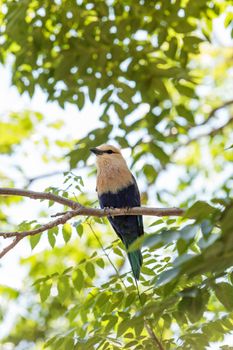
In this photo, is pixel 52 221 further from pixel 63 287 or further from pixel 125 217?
Answer: pixel 125 217

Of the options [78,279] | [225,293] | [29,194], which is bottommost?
[225,293]

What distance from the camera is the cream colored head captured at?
213 inches

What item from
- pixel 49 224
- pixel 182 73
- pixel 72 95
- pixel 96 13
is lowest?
pixel 49 224

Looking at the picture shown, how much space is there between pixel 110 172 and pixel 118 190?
0.23 metres

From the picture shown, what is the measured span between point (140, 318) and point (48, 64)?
143 inches

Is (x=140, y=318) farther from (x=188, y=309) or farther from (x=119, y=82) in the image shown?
(x=119, y=82)

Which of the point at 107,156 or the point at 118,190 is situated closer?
the point at 118,190

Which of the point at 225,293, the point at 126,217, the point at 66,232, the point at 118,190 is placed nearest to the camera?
the point at 225,293

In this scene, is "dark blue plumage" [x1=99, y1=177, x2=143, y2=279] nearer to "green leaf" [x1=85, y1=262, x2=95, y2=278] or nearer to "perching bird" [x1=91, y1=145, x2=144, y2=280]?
"perching bird" [x1=91, y1=145, x2=144, y2=280]

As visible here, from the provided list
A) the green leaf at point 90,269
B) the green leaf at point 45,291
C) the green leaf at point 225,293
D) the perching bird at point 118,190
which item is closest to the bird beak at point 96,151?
the perching bird at point 118,190

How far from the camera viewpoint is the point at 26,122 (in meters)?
7.99

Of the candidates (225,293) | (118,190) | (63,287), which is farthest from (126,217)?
(225,293)

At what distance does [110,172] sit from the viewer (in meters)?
5.50

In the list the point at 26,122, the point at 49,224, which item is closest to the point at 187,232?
the point at 49,224
